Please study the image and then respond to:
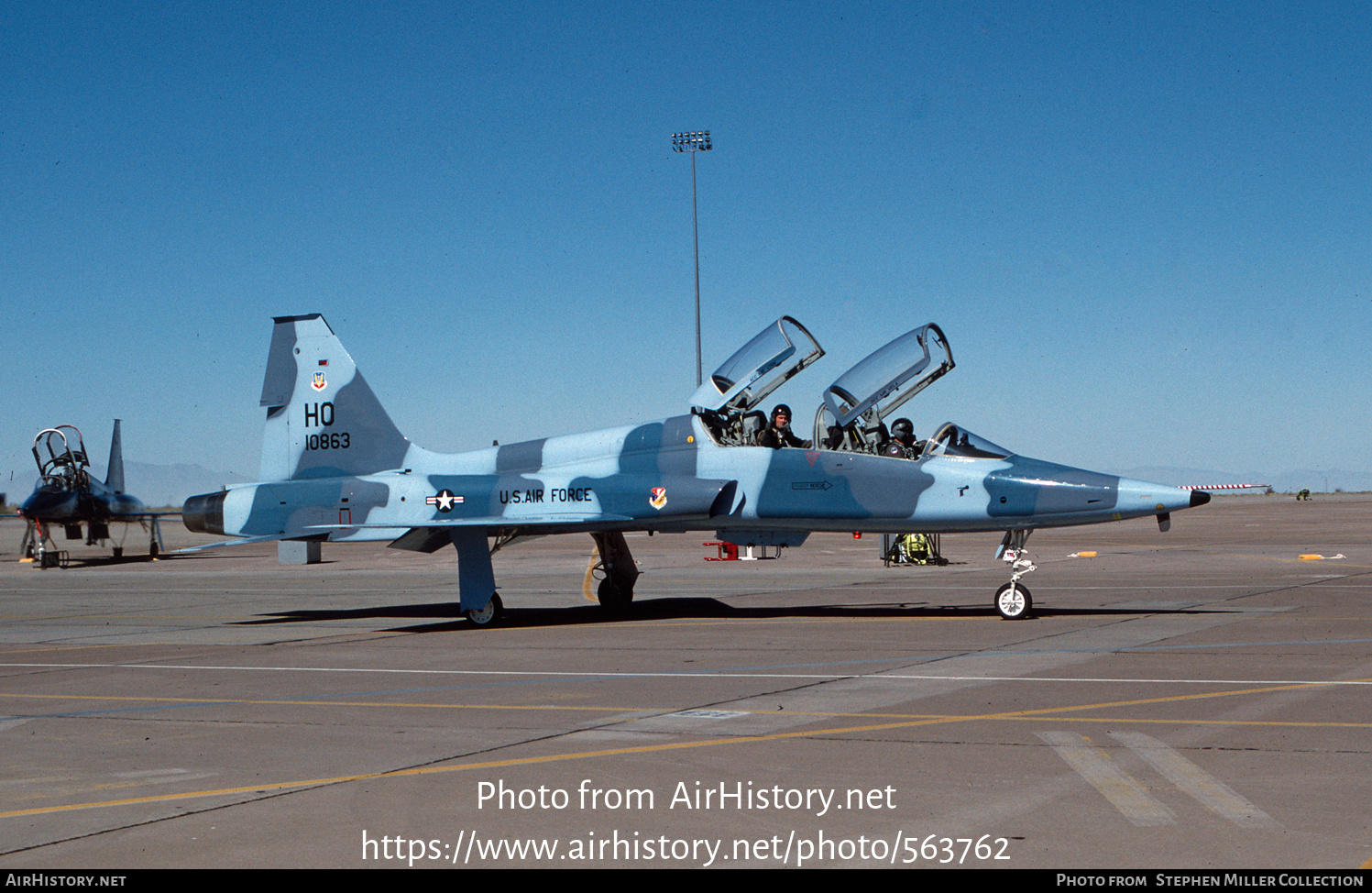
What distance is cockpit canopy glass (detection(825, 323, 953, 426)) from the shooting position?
1622 cm

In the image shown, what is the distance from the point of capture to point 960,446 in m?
15.7

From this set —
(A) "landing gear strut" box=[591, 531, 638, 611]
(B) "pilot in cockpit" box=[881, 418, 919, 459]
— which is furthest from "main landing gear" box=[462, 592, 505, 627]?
(B) "pilot in cockpit" box=[881, 418, 919, 459]

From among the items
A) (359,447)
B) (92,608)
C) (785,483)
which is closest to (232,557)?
A: (92,608)

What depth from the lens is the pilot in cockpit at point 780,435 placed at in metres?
16.4

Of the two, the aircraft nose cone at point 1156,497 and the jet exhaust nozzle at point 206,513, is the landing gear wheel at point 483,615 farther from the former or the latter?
the aircraft nose cone at point 1156,497

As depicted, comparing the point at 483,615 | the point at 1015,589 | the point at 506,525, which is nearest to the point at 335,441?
the point at 506,525

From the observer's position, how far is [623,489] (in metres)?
16.8

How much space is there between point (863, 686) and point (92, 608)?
16.8 m

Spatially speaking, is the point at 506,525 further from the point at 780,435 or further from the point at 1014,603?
the point at 1014,603

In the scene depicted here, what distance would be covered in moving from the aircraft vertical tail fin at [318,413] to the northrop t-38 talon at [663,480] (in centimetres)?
2

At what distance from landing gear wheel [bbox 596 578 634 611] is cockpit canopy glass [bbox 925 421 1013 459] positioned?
5709 mm

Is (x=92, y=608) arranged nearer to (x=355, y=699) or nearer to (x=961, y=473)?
(x=355, y=699)

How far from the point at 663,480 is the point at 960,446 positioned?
411cm

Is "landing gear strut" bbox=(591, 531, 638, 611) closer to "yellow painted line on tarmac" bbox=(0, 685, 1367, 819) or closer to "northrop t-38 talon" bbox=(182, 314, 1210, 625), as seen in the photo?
"northrop t-38 talon" bbox=(182, 314, 1210, 625)
